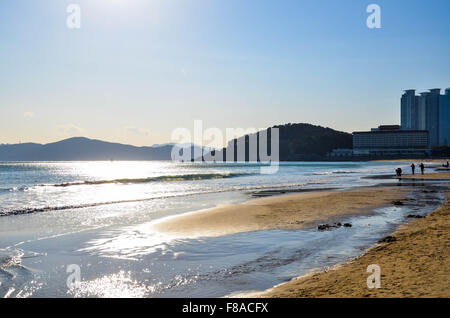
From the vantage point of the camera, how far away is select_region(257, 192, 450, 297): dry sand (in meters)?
6.29

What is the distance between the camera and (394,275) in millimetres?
7227

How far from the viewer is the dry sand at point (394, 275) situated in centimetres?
629

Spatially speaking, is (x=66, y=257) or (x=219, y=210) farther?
(x=219, y=210)

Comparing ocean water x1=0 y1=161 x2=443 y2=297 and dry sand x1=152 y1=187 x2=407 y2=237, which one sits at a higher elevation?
ocean water x1=0 y1=161 x2=443 y2=297
